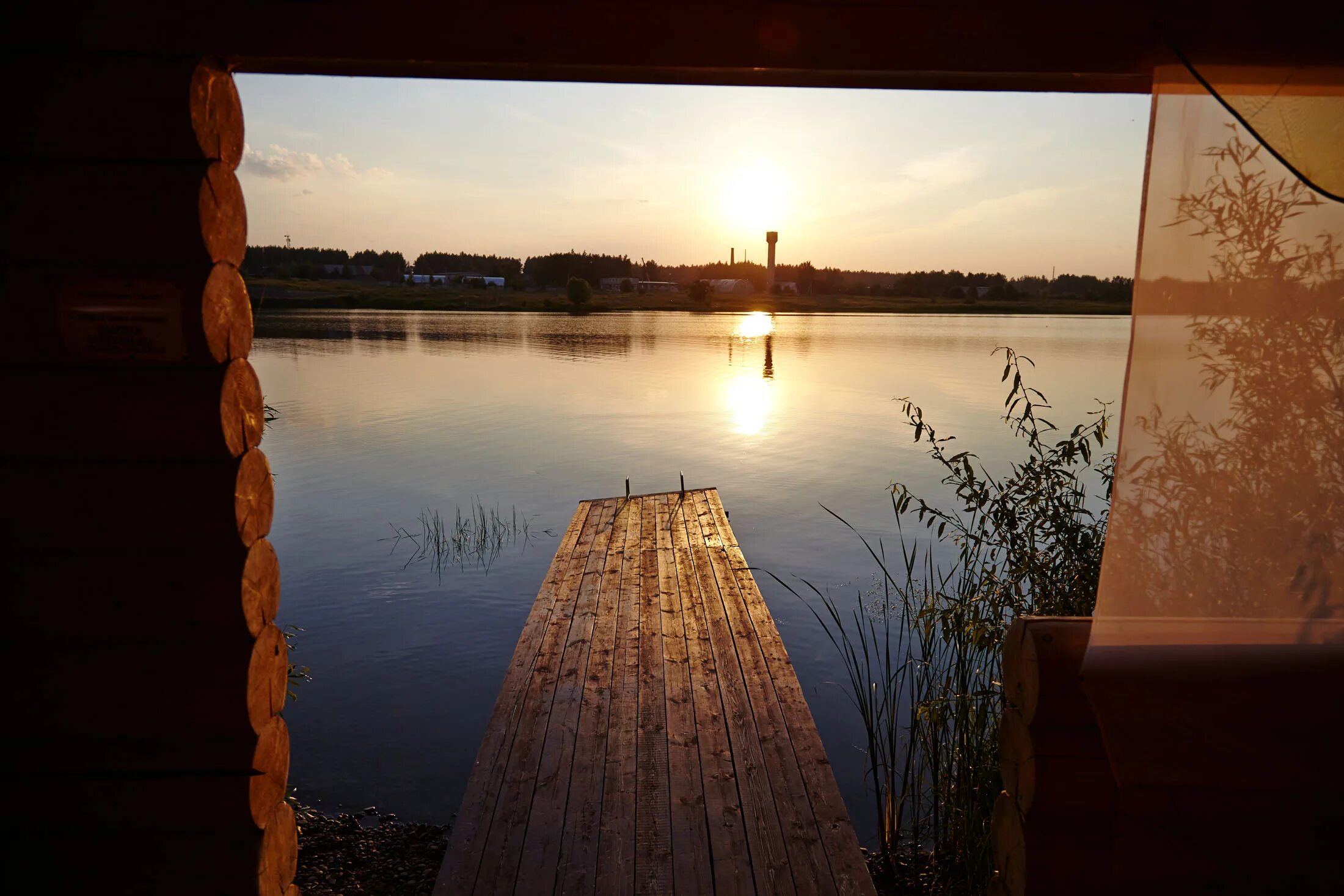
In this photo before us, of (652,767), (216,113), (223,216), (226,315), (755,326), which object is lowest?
(652,767)

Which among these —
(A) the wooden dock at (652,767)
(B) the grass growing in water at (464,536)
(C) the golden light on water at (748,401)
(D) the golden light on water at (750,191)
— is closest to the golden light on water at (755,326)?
(C) the golden light on water at (748,401)

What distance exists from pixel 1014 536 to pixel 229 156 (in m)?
3.08

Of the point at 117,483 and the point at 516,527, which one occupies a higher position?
the point at 117,483

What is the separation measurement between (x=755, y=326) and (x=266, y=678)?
53.3 metres

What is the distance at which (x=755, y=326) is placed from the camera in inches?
2135

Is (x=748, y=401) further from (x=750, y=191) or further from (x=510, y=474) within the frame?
(x=510, y=474)

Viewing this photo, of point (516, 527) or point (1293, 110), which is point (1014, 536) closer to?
point (1293, 110)

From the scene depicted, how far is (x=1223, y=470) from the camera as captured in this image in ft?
4.87

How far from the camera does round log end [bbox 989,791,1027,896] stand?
1.82 metres

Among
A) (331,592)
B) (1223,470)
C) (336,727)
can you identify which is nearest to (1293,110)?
(1223,470)

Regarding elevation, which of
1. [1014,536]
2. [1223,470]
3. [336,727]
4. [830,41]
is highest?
[830,41]

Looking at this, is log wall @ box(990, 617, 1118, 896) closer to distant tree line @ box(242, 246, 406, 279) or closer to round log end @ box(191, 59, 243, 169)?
round log end @ box(191, 59, 243, 169)

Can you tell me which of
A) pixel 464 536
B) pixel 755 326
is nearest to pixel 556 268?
pixel 755 326

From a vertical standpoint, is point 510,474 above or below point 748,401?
below
